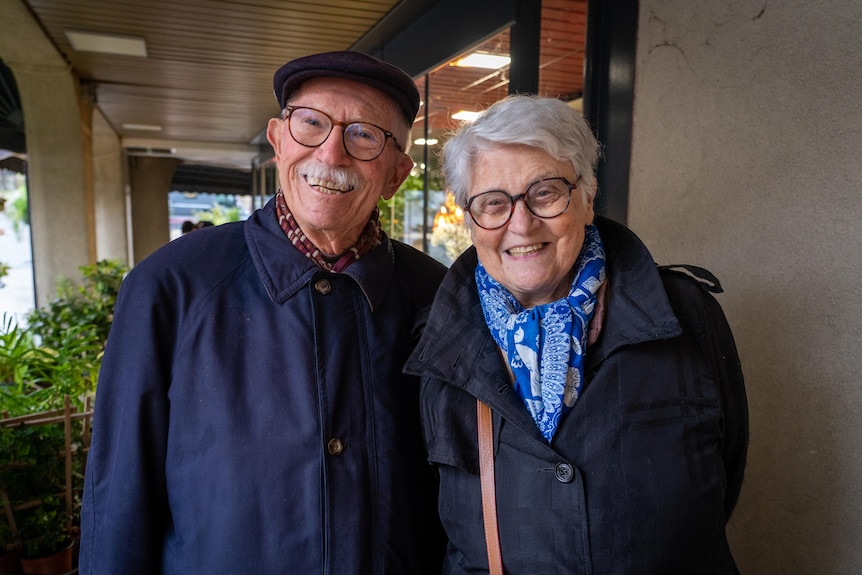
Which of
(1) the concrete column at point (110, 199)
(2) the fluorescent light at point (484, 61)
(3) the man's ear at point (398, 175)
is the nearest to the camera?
(3) the man's ear at point (398, 175)

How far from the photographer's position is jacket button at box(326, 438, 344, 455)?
1314 mm

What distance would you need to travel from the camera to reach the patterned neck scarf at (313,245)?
1.45 metres

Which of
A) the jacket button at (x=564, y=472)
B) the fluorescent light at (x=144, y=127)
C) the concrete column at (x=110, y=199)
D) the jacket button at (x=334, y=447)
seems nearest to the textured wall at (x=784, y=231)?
the jacket button at (x=564, y=472)

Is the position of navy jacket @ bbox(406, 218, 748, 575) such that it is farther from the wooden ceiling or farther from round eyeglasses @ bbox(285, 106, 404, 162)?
the wooden ceiling

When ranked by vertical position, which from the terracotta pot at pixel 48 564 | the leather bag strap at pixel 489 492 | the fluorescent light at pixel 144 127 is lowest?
the terracotta pot at pixel 48 564

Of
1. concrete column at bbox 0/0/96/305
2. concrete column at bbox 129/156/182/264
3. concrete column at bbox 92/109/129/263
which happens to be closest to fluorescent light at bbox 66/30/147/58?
concrete column at bbox 0/0/96/305

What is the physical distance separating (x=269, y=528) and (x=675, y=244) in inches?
63.5

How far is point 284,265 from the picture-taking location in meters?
1.39

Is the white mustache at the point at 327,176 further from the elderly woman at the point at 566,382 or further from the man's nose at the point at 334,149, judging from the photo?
Result: the elderly woman at the point at 566,382

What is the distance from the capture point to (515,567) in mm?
1245

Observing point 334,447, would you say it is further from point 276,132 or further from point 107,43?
point 107,43

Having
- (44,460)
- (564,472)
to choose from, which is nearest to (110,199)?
(44,460)

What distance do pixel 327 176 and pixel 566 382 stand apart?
72 centimetres

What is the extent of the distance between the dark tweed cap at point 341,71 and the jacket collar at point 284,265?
30cm
